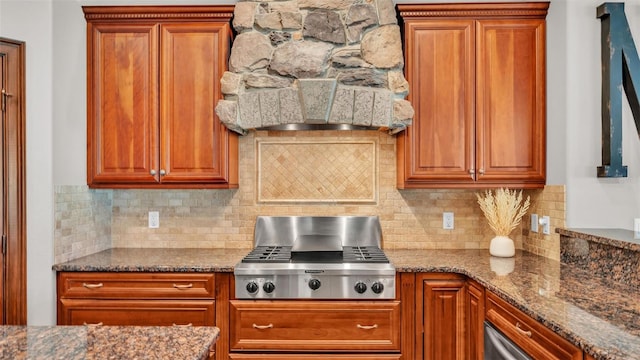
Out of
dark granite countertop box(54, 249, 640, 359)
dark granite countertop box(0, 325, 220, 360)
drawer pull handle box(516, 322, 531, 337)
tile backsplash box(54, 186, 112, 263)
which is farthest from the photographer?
tile backsplash box(54, 186, 112, 263)

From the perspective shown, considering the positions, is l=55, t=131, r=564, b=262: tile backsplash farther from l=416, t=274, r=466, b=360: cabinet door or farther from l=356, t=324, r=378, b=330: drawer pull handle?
l=356, t=324, r=378, b=330: drawer pull handle

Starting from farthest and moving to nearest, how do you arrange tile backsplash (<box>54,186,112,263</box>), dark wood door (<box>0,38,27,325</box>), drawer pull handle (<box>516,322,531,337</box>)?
tile backsplash (<box>54,186,112,263</box>), dark wood door (<box>0,38,27,325</box>), drawer pull handle (<box>516,322,531,337</box>)

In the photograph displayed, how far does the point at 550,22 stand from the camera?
8.77ft

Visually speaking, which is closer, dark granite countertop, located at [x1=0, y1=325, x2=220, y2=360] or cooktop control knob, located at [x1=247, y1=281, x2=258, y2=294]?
dark granite countertop, located at [x1=0, y1=325, x2=220, y2=360]

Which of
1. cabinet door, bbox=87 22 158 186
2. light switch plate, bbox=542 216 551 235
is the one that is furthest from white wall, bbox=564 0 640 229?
cabinet door, bbox=87 22 158 186

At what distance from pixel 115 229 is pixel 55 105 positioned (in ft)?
3.32

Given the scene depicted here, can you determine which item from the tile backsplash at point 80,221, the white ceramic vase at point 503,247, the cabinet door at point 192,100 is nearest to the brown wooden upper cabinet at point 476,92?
the white ceramic vase at point 503,247

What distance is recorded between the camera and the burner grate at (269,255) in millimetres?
2576

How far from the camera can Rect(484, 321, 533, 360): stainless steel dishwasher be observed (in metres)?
1.83

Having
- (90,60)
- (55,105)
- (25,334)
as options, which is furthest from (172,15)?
(25,334)

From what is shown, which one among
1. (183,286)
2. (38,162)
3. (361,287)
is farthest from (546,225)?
(38,162)

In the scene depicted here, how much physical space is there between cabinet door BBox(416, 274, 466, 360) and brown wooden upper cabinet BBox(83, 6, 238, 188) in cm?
149

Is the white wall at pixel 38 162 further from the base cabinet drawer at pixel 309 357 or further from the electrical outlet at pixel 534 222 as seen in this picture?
the electrical outlet at pixel 534 222

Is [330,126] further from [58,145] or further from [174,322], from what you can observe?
[58,145]
